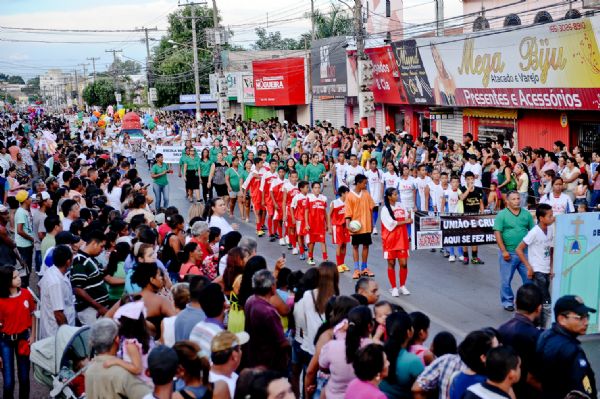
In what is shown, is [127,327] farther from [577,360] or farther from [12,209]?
[12,209]

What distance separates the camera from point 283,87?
44.2 metres

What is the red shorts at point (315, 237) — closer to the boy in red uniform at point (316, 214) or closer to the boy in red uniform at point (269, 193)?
the boy in red uniform at point (316, 214)

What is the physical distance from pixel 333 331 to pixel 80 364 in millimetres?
2355

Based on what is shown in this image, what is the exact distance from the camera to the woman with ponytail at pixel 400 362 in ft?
18.0

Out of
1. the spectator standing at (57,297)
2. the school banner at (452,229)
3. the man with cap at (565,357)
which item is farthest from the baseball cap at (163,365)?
the school banner at (452,229)

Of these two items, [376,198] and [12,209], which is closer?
[12,209]

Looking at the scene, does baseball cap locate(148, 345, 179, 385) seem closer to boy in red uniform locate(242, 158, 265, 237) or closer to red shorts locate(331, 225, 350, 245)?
red shorts locate(331, 225, 350, 245)

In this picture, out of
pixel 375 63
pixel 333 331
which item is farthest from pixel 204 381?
pixel 375 63

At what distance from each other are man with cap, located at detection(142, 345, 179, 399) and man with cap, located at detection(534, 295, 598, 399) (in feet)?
8.67

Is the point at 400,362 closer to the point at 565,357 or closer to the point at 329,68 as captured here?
the point at 565,357

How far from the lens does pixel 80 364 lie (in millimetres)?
6820

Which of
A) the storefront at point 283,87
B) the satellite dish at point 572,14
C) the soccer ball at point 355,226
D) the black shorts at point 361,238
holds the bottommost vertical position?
the black shorts at point 361,238

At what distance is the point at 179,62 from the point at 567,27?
55.2 metres

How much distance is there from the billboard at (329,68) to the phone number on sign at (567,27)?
1692 cm
